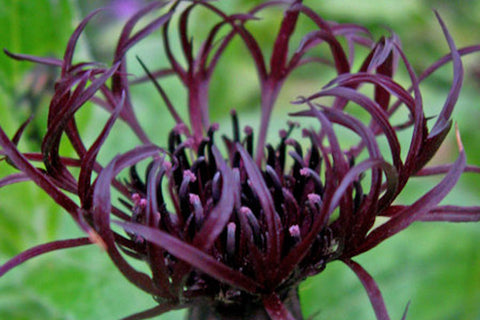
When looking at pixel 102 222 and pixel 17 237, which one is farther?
pixel 17 237

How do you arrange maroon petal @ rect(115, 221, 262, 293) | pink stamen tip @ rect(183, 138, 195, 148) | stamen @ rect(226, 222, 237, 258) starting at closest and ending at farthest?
1. maroon petal @ rect(115, 221, 262, 293)
2. stamen @ rect(226, 222, 237, 258)
3. pink stamen tip @ rect(183, 138, 195, 148)

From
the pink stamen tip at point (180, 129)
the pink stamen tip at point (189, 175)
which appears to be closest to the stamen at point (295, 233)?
the pink stamen tip at point (189, 175)

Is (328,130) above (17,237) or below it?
above

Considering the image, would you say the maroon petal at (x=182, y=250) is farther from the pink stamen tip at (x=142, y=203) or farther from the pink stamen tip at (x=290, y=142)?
the pink stamen tip at (x=290, y=142)

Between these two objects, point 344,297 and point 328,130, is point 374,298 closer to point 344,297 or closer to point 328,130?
point 328,130

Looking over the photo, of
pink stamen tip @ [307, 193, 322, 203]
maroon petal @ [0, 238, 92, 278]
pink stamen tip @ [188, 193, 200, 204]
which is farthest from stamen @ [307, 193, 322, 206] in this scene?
maroon petal @ [0, 238, 92, 278]

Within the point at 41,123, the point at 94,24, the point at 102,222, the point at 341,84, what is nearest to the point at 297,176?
the point at 341,84

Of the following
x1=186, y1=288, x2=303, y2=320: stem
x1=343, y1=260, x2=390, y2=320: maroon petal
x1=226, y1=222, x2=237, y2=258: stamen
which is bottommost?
x1=186, y1=288, x2=303, y2=320: stem

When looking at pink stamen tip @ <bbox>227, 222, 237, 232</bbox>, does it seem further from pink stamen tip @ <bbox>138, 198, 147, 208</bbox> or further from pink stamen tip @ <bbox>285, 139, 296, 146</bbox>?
pink stamen tip @ <bbox>285, 139, 296, 146</bbox>
